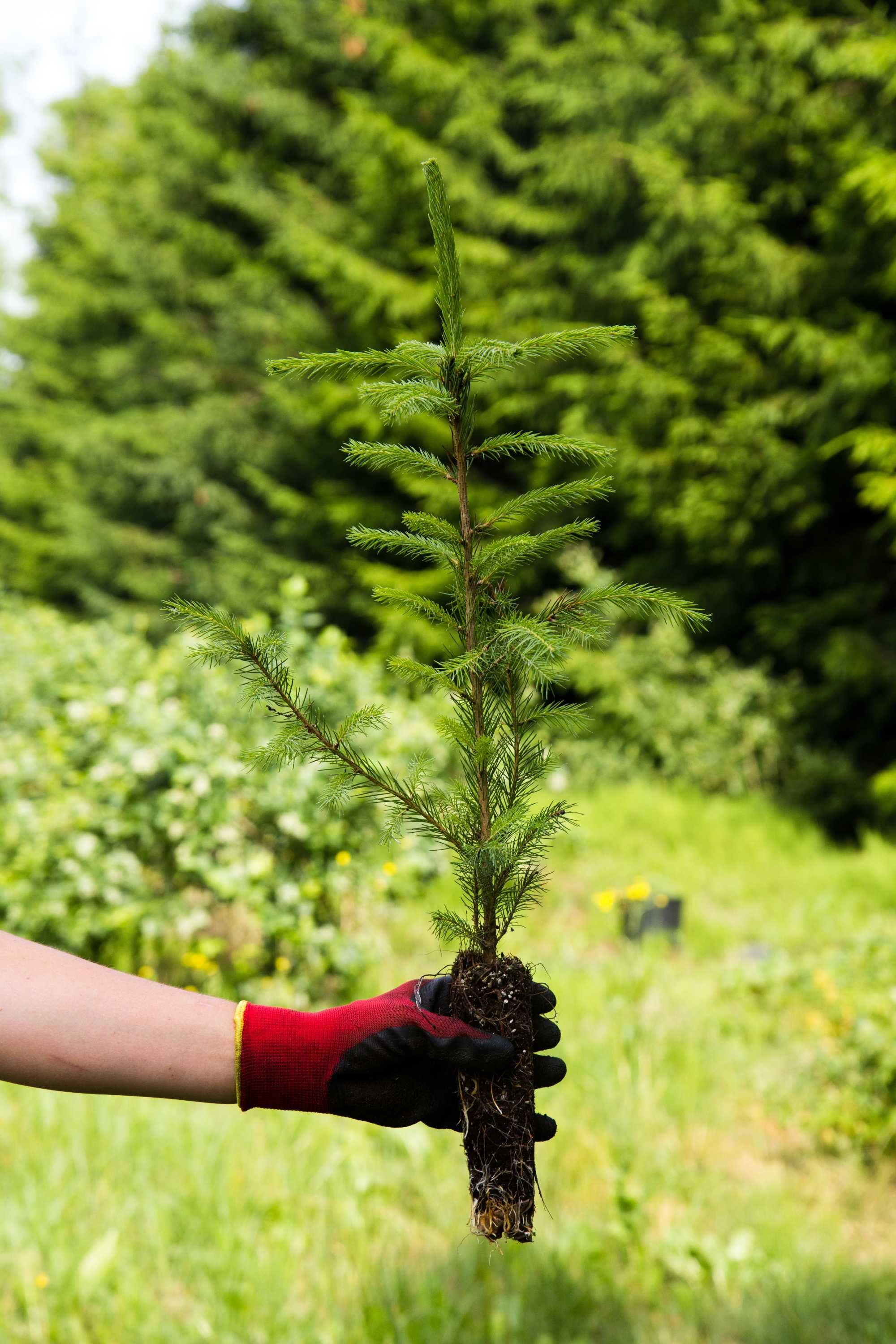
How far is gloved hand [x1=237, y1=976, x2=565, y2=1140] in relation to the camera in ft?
4.01

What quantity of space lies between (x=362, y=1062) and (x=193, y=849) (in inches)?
111

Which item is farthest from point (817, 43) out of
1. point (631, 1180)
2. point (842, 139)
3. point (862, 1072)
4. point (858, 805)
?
point (631, 1180)

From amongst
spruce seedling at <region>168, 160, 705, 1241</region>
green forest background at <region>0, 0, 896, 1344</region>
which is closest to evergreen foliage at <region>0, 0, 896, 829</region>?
green forest background at <region>0, 0, 896, 1344</region>

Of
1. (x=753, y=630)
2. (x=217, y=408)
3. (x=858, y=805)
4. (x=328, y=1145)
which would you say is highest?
(x=217, y=408)

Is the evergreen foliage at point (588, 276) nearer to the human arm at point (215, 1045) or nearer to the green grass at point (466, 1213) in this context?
the green grass at point (466, 1213)

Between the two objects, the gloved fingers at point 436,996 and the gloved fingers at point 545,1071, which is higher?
the gloved fingers at point 436,996

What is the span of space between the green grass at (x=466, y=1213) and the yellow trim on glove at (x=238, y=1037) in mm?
1009

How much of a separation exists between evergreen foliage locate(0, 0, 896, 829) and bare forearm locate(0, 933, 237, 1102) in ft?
10.5

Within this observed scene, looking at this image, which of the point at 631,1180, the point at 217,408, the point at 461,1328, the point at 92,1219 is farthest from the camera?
the point at 217,408

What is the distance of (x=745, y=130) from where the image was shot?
6453mm

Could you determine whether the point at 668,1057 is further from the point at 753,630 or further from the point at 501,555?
the point at 753,630

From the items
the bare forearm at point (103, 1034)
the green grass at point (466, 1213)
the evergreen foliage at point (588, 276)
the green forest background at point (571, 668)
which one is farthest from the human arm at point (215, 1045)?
the evergreen foliage at point (588, 276)

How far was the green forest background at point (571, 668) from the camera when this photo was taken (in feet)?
8.05

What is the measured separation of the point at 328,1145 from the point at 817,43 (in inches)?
259
